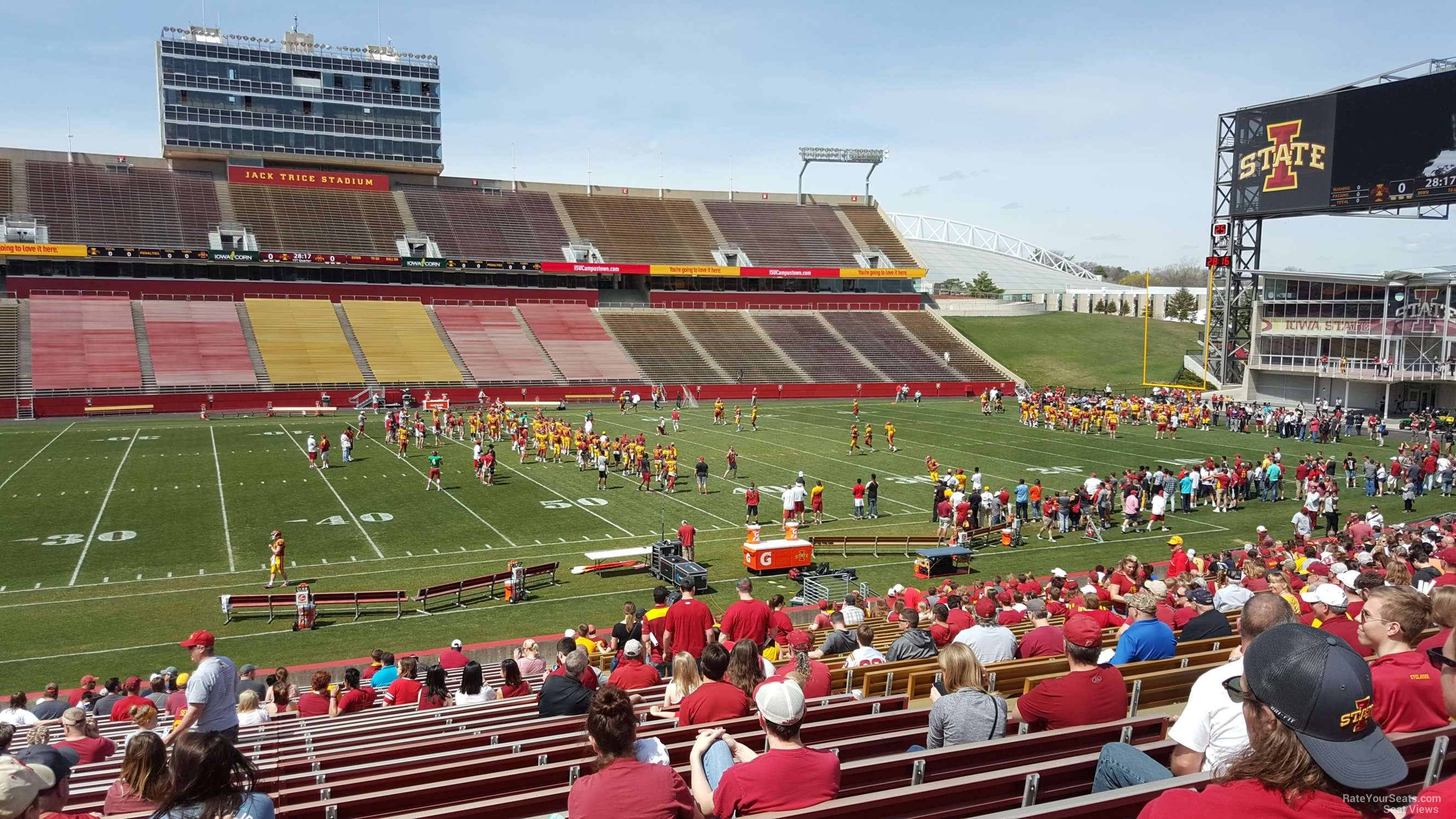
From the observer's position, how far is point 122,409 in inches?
1746

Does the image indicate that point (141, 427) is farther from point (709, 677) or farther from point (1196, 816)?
point (1196, 816)

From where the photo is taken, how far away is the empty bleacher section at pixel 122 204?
57000 mm

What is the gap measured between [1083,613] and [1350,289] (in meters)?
50.4

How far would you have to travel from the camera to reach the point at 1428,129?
4181 cm

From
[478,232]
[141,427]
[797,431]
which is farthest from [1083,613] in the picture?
[478,232]

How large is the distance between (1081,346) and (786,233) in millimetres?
24228

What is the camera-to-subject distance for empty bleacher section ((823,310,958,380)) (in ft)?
201

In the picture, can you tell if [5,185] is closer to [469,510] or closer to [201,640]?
[469,510]

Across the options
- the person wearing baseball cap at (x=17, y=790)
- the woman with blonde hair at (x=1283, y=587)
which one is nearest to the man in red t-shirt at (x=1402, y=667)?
the woman with blonde hair at (x=1283, y=587)

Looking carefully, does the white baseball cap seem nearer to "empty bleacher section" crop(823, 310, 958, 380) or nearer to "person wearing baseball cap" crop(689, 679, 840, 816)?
"person wearing baseball cap" crop(689, 679, 840, 816)

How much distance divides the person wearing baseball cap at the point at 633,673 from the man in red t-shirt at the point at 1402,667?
209 inches

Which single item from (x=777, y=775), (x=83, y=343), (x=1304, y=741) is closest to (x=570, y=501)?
(x=777, y=775)

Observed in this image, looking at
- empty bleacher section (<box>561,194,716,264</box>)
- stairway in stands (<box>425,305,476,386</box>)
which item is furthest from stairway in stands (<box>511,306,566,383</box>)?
empty bleacher section (<box>561,194,716,264</box>)

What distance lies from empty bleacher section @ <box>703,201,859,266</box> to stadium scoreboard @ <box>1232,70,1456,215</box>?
30.9 meters
